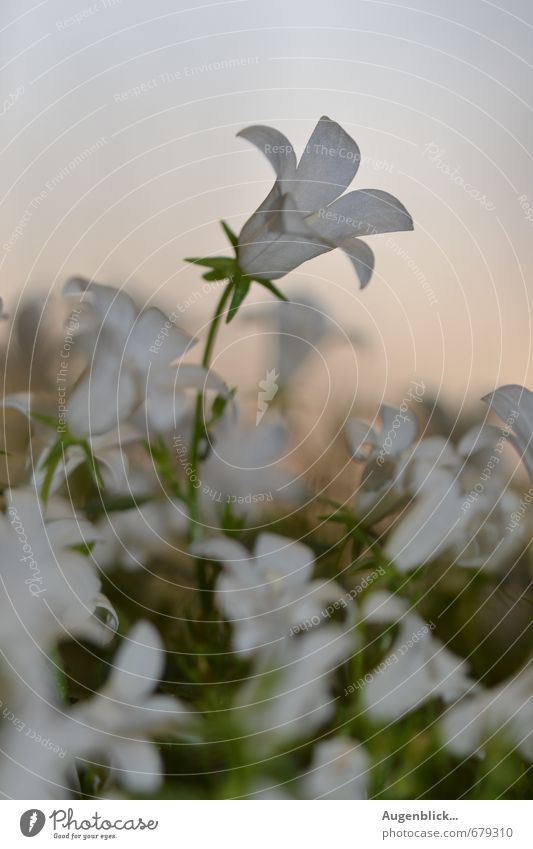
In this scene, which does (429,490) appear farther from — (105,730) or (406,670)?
(105,730)

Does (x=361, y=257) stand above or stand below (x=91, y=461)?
above

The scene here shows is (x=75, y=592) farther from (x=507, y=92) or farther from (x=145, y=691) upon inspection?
(x=507, y=92)

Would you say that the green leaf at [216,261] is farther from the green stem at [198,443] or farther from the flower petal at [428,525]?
the flower petal at [428,525]

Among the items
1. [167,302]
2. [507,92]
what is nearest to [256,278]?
[167,302]

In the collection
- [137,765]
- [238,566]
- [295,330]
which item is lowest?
[137,765]

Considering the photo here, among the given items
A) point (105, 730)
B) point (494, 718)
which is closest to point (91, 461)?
point (105, 730)

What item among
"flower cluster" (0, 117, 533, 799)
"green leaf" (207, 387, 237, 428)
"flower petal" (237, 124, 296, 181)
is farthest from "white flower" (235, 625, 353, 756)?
"flower petal" (237, 124, 296, 181)

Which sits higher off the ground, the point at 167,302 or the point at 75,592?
the point at 167,302
